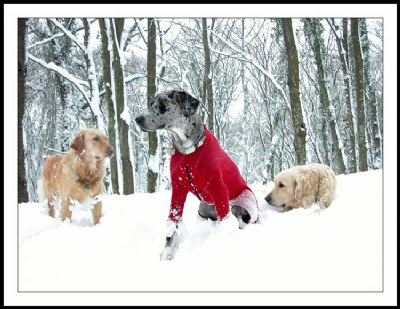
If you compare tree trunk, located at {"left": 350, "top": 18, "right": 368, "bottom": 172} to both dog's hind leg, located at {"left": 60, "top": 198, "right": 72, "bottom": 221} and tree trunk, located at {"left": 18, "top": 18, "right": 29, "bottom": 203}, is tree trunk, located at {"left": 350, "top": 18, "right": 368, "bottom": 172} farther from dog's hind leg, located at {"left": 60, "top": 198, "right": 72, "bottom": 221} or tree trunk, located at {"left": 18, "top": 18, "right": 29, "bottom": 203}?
tree trunk, located at {"left": 18, "top": 18, "right": 29, "bottom": 203}

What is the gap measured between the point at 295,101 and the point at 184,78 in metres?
7.10

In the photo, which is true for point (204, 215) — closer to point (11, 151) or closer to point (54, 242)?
point (54, 242)

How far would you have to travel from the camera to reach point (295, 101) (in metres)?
7.14

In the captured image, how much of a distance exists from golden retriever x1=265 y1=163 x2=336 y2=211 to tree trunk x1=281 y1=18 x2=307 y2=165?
2407 mm

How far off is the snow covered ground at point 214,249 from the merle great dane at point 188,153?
301 mm

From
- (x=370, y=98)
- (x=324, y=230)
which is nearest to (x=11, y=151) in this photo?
(x=324, y=230)

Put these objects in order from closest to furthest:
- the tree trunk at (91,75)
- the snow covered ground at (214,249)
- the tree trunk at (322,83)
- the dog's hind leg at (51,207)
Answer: the snow covered ground at (214,249), the dog's hind leg at (51,207), the tree trunk at (91,75), the tree trunk at (322,83)

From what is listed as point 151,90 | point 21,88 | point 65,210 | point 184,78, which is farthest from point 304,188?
point 184,78

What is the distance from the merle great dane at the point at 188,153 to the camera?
3533mm

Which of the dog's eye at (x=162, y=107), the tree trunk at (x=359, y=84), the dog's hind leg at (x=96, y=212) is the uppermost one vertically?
the tree trunk at (x=359, y=84)

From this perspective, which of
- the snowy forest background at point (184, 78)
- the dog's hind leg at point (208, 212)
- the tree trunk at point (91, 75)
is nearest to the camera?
the dog's hind leg at point (208, 212)

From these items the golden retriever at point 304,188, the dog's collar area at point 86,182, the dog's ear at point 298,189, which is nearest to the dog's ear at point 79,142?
the dog's collar area at point 86,182

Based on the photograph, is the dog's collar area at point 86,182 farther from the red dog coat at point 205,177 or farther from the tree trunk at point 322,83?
the tree trunk at point 322,83

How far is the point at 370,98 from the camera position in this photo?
1194cm
